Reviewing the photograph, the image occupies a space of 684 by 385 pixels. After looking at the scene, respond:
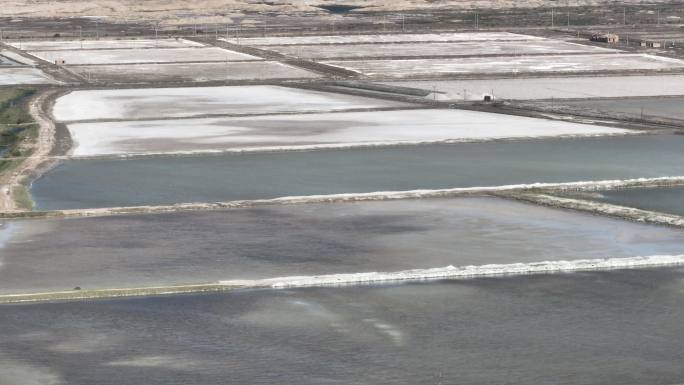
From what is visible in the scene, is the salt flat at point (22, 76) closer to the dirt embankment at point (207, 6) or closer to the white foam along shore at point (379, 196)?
the white foam along shore at point (379, 196)

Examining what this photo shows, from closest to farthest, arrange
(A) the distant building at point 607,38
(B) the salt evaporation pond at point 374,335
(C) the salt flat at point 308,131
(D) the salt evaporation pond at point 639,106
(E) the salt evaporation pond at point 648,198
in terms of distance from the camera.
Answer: (B) the salt evaporation pond at point 374,335
(E) the salt evaporation pond at point 648,198
(C) the salt flat at point 308,131
(D) the salt evaporation pond at point 639,106
(A) the distant building at point 607,38

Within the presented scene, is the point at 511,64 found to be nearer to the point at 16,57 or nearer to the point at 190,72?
the point at 190,72

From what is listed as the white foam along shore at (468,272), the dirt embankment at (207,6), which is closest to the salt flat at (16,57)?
the dirt embankment at (207,6)

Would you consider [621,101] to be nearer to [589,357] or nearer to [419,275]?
[419,275]

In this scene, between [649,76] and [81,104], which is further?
[649,76]

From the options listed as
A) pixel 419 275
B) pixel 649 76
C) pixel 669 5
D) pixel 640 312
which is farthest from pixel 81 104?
pixel 669 5

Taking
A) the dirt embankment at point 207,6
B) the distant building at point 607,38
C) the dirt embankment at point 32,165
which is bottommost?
the dirt embankment at point 32,165
